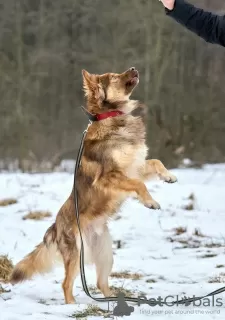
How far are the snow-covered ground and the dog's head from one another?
1.69m

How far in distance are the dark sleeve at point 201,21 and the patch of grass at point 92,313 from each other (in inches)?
81.1

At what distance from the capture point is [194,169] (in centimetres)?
1332

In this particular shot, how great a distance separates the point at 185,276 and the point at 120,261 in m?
0.94

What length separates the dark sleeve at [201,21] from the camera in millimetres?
3480

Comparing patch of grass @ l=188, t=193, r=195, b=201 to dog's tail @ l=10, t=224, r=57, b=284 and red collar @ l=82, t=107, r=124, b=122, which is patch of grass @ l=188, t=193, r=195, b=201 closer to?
red collar @ l=82, t=107, r=124, b=122

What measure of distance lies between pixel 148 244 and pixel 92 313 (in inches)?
125

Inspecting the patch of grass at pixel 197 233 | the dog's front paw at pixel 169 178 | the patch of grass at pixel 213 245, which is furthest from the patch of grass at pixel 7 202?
the dog's front paw at pixel 169 178

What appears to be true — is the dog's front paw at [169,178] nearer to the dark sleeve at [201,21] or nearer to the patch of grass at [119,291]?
the patch of grass at [119,291]

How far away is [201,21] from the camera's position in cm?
356

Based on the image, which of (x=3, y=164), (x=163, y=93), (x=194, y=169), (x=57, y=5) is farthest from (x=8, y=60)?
(x=194, y=169)

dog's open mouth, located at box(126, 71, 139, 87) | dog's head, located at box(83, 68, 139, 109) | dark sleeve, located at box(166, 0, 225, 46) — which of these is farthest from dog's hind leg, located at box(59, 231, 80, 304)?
dark sleeve, located at box(166, 0, 225, 46)

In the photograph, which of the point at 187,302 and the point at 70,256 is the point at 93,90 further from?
the point at 187,302

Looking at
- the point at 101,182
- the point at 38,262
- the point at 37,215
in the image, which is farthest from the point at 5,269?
the point at 37,215

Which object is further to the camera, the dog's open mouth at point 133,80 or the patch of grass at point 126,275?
the patch of grass at point 126,275
